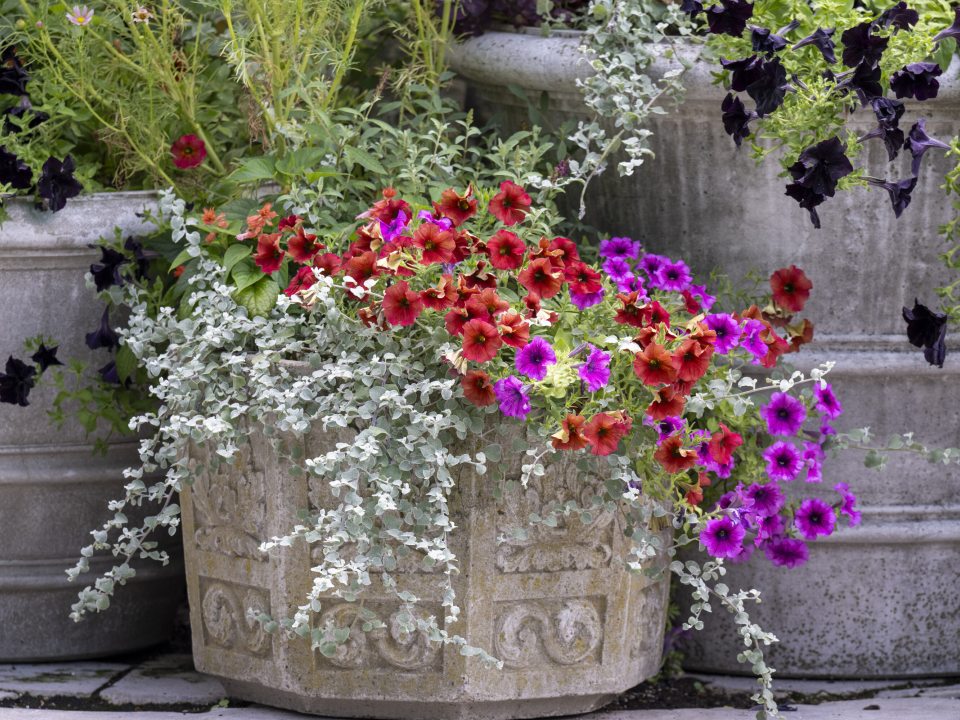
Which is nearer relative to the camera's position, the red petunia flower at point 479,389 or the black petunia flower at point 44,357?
the red petunia flower at point 479,389

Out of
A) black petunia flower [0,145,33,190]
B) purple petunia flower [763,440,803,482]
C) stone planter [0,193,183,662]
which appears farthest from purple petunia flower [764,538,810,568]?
black petunia flower [0,145,33,190]

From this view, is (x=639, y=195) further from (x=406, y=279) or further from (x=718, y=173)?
(x=406, y=279)

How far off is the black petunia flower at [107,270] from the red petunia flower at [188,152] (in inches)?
7.8

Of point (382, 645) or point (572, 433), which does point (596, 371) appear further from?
point (382, 645)

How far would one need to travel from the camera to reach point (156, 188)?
218 centimetres

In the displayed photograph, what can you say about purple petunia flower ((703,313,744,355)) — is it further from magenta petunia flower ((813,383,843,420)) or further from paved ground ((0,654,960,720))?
paved ground ((0,654,960,720))

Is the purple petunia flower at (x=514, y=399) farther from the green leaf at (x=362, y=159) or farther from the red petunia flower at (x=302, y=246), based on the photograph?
the green leaf at (x=362, y=159)

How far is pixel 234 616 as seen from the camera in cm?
195

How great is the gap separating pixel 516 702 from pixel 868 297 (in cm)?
84

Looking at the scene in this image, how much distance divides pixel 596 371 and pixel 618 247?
0.39m

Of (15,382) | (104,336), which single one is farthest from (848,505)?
(15,382)

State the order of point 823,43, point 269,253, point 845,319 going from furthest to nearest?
point 845,319, point 269,253, point 823,43

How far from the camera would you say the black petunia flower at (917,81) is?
178 centimetres

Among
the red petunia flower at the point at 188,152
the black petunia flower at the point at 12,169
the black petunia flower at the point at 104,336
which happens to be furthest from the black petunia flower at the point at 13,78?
the black petunia flower at the point at 104,336
